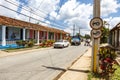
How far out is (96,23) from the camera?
1070cm

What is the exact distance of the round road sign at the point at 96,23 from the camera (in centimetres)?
1062

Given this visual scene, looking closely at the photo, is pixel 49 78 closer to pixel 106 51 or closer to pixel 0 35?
pixel 106 51

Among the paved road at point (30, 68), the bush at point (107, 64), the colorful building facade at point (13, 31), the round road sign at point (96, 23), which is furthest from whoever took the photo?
the colorful building facade at point (13, 31)

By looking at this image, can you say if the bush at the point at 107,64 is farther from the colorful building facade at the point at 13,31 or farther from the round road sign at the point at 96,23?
the colorful building facade at the point at 13,31

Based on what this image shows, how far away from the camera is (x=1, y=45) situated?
2983cm

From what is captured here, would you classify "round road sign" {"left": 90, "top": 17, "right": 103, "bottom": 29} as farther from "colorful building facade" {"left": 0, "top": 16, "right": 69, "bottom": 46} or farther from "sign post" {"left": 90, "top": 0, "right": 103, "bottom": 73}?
"colorful building facade" {"left": 0, "top": 16, "right": 69, "bottom": 46}

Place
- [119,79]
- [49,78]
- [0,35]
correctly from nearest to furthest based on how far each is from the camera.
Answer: [119,79], [49,78], [0,35]

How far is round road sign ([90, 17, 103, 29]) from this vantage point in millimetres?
10625

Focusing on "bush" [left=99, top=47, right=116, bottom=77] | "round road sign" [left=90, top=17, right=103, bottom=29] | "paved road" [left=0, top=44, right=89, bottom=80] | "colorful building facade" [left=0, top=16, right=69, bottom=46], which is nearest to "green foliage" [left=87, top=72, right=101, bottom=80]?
"bush" [left=99, top=47, right=116, bottom=77]

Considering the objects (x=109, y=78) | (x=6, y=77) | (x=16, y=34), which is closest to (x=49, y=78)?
(x=6, y=77)

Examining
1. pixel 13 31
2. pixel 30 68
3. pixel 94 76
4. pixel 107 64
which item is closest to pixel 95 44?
pixel 107 64

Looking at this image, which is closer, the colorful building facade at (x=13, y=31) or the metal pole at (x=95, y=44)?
the metal pole at (x=95, y=44)

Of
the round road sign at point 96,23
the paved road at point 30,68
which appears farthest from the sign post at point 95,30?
the paved road at point 30,68

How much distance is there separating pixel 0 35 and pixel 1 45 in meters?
2.49
